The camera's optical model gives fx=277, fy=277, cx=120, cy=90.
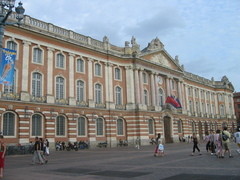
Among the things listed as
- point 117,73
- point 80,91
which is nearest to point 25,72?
point 80,91

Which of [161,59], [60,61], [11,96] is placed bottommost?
[11,96]

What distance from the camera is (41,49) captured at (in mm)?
34281

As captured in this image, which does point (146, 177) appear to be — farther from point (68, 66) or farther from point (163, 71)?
point (163, 71)

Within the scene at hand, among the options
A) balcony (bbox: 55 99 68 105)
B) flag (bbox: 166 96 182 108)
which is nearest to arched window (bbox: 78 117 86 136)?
balcony (bbox: 55 99 68 105)

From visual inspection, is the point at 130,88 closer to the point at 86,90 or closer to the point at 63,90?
the point at 86,90

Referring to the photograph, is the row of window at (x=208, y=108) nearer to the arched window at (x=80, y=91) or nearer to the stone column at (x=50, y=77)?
the arched window at (x=80, y=91)

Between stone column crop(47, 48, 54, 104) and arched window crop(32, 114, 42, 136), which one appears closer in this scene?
arched window crop(32, 114, 42, 136)

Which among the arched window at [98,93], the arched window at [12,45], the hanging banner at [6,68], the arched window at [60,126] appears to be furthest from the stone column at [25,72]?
the hanging banner at [6,68]

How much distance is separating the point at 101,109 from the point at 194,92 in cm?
3277

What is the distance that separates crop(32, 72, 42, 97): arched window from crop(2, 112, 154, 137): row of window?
2.63m

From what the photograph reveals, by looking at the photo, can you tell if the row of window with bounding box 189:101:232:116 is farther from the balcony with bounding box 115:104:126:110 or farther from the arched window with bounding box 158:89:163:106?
the balcony with bounding box 115:104:126:110

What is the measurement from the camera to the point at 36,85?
3312cm

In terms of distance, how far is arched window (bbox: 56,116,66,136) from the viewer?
3438 cm

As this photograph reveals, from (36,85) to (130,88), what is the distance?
1651cm
